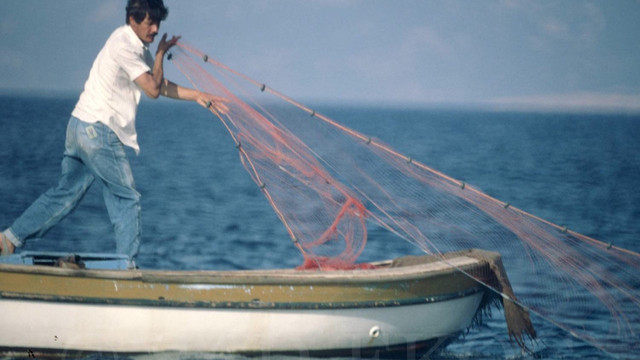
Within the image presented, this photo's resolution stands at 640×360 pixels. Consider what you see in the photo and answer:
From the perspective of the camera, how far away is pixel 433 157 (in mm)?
40625

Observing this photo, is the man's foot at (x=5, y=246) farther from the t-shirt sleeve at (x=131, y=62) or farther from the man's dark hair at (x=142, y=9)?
the man's dark hair at (x=142, y=9)

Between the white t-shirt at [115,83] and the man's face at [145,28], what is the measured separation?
4cm

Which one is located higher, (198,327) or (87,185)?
(87,185)

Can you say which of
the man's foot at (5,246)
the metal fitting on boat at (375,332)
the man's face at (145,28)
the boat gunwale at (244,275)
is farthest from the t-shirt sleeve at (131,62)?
the metal fitting on boat at (375,332)

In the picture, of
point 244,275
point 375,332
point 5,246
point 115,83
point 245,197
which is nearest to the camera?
point 244,275

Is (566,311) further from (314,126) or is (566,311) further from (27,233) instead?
(27,233)

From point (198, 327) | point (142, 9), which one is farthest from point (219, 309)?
point (142, 9)

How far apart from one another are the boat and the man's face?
171 cm

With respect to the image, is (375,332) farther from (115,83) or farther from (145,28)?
(145,28)

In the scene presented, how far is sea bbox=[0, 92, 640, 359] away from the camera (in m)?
12.5

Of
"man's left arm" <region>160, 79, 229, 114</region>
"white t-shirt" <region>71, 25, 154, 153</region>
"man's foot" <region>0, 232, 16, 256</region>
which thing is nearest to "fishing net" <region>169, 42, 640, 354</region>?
"man's left arm" <region>160, 79, 229, 114</region>

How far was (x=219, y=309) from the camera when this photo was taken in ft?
21.6

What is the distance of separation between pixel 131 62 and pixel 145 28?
322 millimetres

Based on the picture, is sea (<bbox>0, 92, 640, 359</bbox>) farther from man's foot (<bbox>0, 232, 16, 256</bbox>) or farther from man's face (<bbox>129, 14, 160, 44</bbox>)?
man's face (<bbox>129, 14, 160, 44</bbox>)
